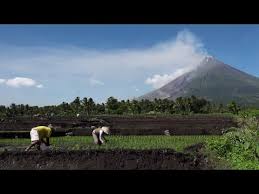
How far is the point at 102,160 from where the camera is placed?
902 cm

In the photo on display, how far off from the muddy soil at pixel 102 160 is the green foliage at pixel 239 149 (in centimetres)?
45

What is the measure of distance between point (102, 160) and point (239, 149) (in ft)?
8.88

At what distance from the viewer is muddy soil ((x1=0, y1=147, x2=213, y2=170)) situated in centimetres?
888

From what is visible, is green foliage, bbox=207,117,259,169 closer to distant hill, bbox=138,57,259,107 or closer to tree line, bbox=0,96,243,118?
tree line, bbox=0,96,243,118

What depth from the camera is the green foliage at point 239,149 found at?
7419 mm

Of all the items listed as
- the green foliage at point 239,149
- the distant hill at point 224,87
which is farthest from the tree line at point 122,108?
the distant hill at point 224,87

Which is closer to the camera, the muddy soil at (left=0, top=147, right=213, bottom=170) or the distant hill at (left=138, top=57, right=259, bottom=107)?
the muddy soil at (left=0, top=147, right=213, bottom=170)

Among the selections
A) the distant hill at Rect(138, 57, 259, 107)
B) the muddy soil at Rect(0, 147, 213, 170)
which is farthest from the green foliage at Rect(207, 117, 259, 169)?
the distant hill at Rect(138, 57, 259, 107)

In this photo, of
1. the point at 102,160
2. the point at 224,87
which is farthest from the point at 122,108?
the point at 224,87

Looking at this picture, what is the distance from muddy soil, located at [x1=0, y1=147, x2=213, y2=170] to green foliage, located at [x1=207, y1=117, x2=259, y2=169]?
0.45 metres

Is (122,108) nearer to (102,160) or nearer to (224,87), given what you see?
(102,160)
